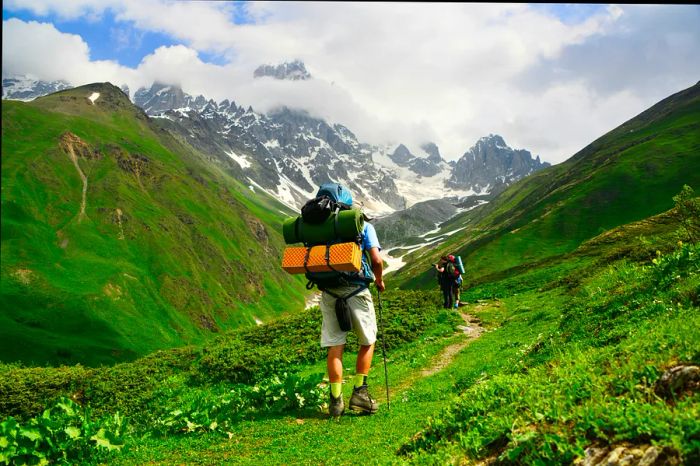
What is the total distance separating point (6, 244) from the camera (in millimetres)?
139500

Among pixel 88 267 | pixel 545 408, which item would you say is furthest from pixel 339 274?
pixel 88 267

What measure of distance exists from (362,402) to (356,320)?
1.97 meters

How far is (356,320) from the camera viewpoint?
1160 cm

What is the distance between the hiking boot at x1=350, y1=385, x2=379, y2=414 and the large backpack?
2.43m

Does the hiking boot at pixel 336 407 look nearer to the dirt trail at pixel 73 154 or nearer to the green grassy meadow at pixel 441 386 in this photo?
the green grassy meadow at pixel 441 386

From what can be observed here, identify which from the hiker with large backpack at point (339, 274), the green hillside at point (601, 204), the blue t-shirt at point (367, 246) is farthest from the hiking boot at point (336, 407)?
the green hillside at point (601, 204)

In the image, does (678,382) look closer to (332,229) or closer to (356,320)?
(356,320)

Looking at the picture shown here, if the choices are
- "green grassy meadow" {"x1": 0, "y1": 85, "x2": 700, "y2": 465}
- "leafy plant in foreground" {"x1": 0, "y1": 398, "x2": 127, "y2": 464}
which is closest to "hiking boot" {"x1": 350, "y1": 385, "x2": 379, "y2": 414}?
"green grassy meadow" {"x1": 0, "y1": 85, "x2": 700, "y2": 465}

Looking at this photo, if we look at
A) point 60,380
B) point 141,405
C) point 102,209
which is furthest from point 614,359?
point 102,209

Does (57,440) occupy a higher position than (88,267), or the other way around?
(88,267)

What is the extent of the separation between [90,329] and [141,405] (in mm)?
127737

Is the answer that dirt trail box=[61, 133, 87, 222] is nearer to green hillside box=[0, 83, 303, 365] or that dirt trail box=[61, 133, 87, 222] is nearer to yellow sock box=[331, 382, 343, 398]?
green hillside box=[0, 83, 303, 365]

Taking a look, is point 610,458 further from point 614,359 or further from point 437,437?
point 437,437

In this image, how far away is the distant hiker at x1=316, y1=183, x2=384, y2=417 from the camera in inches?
455
